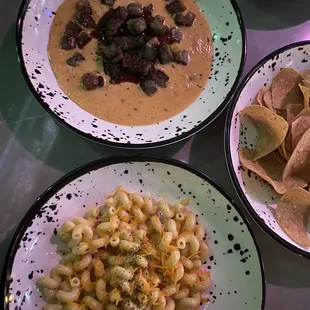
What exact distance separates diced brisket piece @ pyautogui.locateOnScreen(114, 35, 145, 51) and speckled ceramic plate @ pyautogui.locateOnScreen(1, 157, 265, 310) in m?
0.36

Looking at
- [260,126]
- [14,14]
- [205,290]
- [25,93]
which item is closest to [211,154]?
[260,126]

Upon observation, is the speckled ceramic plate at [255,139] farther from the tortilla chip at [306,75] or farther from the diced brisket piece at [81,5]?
the diced brisket piece at [81,5]

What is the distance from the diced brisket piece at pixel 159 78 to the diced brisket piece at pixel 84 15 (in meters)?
0.23

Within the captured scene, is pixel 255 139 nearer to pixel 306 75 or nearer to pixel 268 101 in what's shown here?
pixel 268 101

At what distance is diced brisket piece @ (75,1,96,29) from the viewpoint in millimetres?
1533

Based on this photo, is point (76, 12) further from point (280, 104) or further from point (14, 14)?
point (280, 104)

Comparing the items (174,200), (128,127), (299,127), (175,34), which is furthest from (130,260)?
(175,34)

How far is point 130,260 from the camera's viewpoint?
1247 millimetres

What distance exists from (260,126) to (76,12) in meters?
0.63

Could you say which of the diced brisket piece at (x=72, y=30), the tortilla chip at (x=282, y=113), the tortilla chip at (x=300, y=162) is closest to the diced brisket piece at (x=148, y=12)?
the diced brisket piece at (x=72, y=30)

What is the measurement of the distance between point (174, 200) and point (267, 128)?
326 millimetres

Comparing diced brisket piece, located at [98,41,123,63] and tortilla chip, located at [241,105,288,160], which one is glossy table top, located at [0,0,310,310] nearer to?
tortilla chip, located at [241,105,288,160]

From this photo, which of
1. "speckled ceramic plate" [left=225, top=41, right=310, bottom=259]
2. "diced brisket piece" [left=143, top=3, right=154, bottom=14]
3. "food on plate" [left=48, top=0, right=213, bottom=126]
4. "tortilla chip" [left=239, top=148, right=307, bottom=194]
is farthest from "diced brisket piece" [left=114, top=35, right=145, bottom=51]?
"tortilla chip" [left=239, top=148, right=307, bottom=194]

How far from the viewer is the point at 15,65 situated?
1519mm
